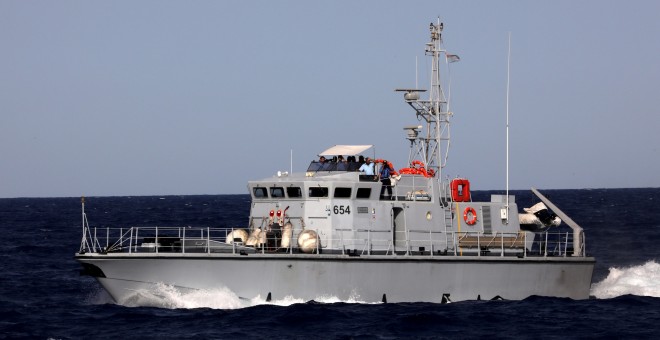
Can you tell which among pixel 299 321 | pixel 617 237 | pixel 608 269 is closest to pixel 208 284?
pixel 299 321

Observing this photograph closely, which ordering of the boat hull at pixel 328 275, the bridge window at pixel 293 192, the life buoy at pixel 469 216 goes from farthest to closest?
the life buoy at pixel 469 216 → the bridge window at pixel 293 192 → the boat hull at pixel 328 275

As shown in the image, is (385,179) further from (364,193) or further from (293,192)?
(293,192)

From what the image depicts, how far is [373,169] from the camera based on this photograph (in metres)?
27.1

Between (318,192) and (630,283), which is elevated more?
(318,192)

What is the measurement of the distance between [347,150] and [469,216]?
3.95m

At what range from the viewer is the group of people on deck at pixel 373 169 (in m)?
26.9

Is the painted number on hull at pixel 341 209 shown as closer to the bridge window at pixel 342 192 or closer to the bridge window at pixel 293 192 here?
the bridge window at pixel 342 192

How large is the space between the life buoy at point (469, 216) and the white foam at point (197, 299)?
5810 millimetres

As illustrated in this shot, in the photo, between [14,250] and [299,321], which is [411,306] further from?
[14,250]

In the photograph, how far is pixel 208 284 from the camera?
24391mm

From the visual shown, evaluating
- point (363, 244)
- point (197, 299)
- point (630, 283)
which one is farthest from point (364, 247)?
point (630, 283)

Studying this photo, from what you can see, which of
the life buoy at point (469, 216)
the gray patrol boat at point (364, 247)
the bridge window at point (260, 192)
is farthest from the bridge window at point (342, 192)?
the life buoy at point (469, 216)

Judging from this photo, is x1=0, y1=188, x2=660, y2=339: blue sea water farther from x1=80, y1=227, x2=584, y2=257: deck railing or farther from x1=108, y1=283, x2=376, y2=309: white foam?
x1=80, y1=227, x2=584, y2=257: deck railing

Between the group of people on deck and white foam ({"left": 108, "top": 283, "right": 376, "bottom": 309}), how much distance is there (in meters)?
4.21
